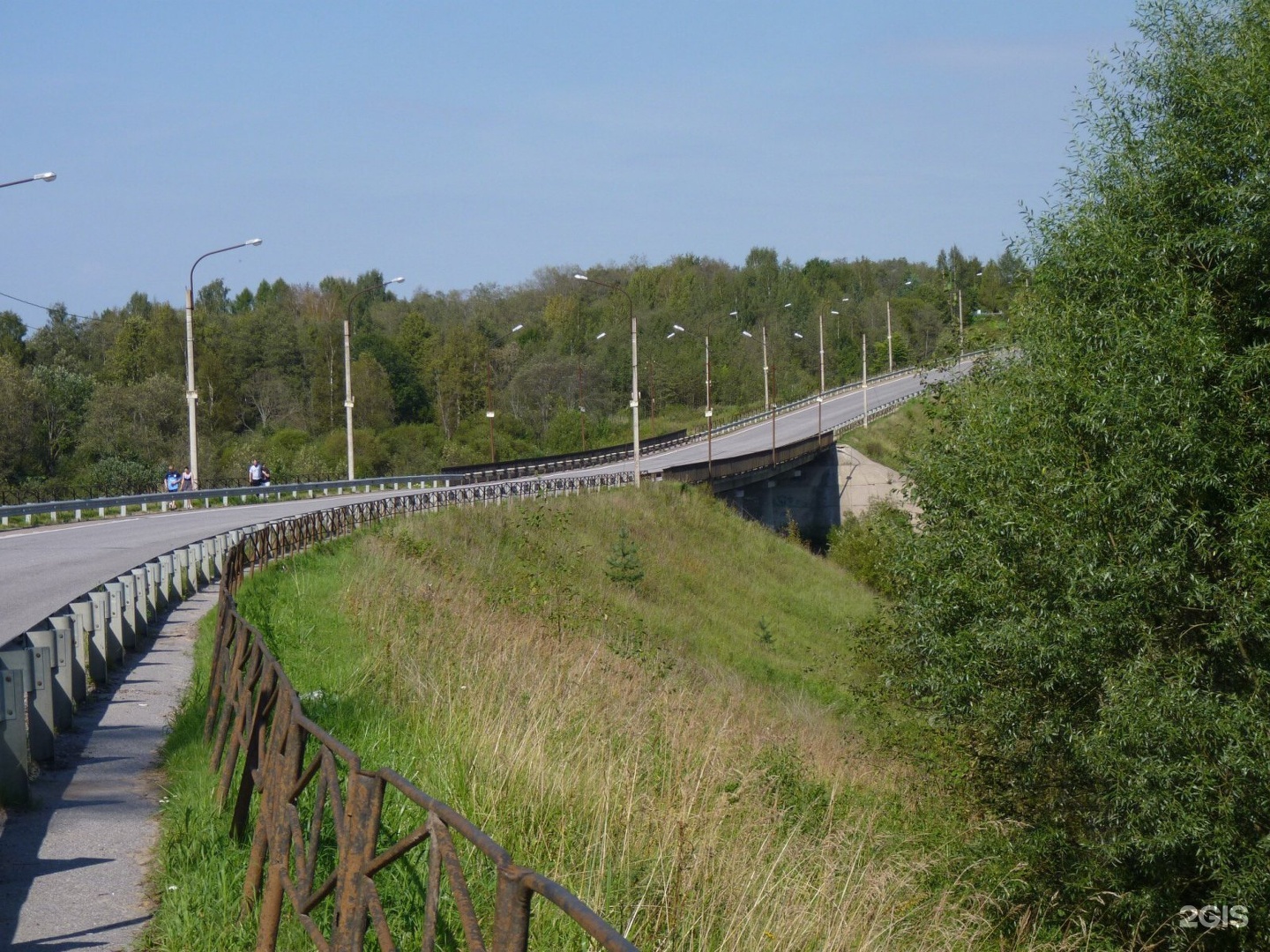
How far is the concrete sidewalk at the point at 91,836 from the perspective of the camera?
5598 millimetres

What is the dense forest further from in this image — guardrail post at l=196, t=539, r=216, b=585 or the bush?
guardrail post at l=196, t=539, r=216, b=585

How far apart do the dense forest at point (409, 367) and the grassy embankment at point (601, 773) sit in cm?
3322

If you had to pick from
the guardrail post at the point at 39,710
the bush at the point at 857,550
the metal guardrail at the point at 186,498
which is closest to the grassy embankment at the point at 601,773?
the guardrail post at the point at 39,710

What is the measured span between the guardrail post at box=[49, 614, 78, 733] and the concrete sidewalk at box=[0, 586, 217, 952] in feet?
0.50

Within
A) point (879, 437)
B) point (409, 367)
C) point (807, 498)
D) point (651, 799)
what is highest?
point (409, 367)

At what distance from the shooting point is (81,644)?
11289 millimetres

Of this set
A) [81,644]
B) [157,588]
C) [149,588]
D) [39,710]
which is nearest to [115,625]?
[81,644]

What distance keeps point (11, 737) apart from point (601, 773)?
3528 mm

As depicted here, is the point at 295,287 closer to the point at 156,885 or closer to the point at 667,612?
the point at 667,612

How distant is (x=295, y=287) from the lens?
144m

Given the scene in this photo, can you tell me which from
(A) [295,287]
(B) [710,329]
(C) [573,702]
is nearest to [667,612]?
(C) [573,702]

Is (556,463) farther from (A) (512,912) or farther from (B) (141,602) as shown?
(A) (512,912)

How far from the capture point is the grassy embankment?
620 cm

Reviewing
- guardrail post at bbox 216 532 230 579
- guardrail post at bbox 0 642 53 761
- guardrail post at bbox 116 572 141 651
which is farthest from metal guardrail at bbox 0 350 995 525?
guardrail post at bbox 0 642 53 761
